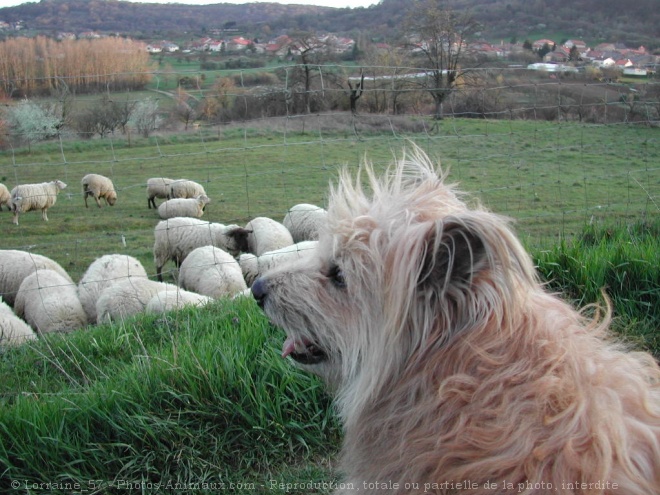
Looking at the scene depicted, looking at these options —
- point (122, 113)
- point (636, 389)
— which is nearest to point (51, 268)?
point (122, 113)

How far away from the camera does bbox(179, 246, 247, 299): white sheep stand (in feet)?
30.1

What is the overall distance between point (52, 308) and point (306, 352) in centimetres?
739

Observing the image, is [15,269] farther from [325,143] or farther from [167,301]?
[325,143]

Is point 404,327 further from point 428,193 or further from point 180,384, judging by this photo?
point 180,384

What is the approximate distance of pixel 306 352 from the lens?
243 cm

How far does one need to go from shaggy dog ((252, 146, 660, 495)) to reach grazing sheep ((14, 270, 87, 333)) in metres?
7.18

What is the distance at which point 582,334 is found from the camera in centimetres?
214

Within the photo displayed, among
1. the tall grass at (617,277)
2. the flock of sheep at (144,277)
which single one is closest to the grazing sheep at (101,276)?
the flock of sheep at (144,277)

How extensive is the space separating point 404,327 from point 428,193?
1.94 ft

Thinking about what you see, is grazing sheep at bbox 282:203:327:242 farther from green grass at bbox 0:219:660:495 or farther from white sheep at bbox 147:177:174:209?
white sheep at bbox 147:177:174:209

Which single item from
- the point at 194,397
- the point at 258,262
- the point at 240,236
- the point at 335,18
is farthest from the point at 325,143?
the point at 335,18

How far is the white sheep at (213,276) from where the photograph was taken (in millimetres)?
9180

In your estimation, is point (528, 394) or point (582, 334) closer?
point (528, 394)

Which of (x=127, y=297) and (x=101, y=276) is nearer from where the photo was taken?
(x=127, y=297)
